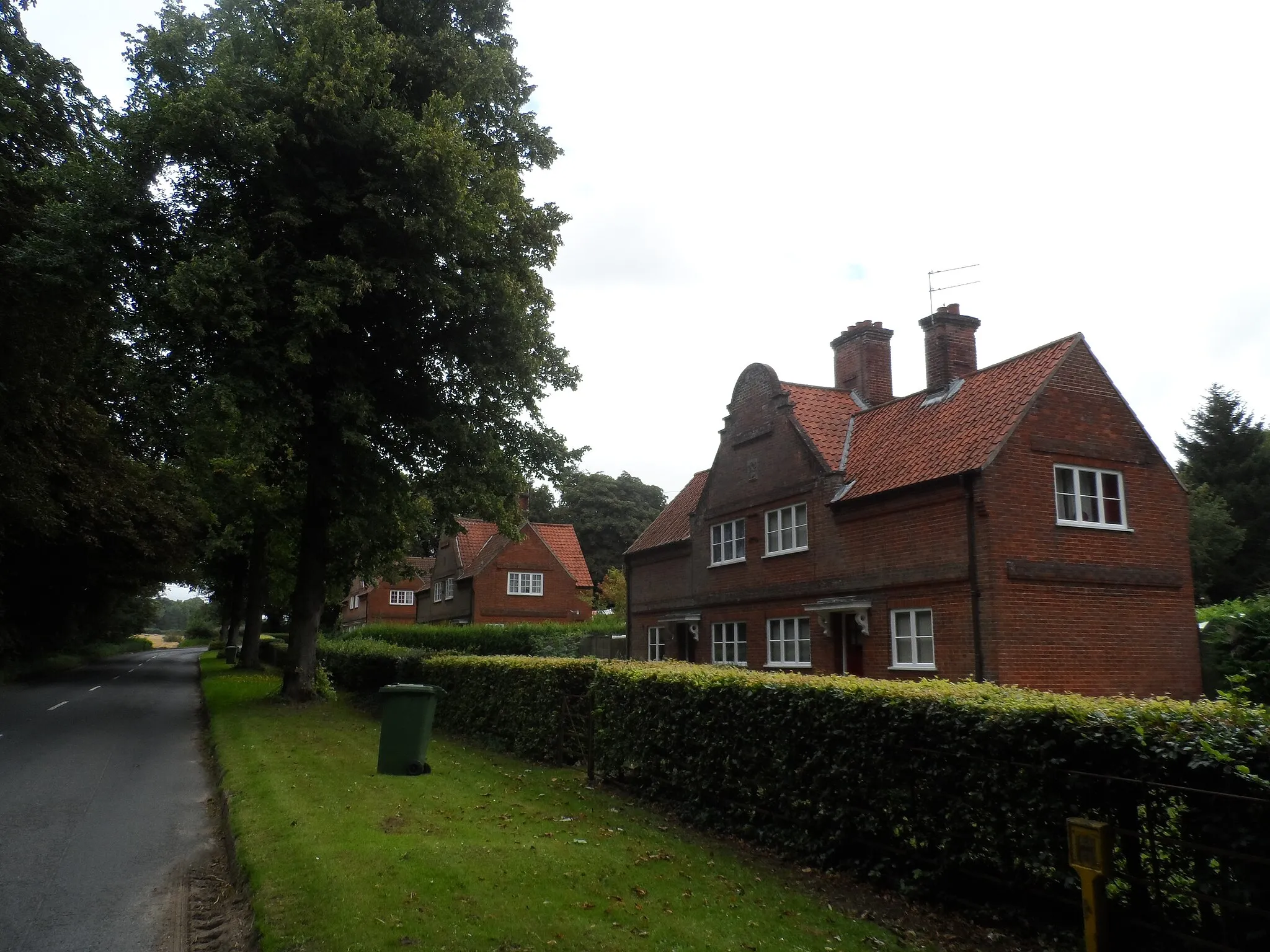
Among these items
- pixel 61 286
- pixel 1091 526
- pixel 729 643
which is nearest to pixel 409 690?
pixel 61 286

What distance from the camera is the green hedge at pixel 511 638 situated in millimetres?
36750

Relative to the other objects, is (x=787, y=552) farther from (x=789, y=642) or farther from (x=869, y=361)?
(x=869, y=361)

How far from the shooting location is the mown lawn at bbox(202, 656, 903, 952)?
6.31m

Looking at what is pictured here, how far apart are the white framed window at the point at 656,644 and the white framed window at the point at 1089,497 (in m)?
15.1

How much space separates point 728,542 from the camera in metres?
28.0

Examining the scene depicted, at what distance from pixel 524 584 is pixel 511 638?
53.3 feet

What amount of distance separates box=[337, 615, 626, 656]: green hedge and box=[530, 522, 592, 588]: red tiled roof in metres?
12.7

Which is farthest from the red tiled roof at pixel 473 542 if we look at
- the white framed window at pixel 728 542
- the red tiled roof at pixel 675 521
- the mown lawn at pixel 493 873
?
the mown lawn at pixel 493 873

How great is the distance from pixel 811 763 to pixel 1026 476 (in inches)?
516

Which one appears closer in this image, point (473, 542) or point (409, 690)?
point (409, 690)

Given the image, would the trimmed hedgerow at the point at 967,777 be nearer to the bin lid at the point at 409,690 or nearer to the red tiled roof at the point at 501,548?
the bin lid at the point at 409,690

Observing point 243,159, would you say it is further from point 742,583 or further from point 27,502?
point 742,583

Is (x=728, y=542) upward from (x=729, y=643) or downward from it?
upward

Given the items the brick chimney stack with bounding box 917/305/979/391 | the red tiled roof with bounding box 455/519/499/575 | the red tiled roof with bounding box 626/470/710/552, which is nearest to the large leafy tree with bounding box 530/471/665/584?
the red tiled roof with bounding box 455/519/499/575
